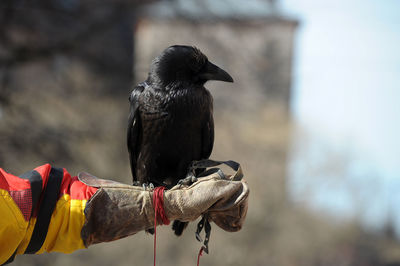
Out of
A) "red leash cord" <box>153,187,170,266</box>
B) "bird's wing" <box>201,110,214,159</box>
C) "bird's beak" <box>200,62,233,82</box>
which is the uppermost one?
"bird's beak" <box>200,62,233,82</box>

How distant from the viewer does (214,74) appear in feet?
8.89

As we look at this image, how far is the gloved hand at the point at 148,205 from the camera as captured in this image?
221 centimetres

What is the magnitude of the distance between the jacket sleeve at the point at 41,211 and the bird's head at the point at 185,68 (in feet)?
2.89

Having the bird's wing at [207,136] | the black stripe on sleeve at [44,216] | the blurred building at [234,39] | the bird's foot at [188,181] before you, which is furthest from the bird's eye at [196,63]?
the blurred building at [234,39]

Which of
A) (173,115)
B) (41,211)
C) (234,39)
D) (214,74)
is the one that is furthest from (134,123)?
(234,39)

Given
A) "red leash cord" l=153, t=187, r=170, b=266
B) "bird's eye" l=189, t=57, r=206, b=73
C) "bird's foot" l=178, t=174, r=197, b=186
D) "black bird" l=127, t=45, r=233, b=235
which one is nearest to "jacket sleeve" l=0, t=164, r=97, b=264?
"red leash cord" l=153, t=187, r=170, b=266

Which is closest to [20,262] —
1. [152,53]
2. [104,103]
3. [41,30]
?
[104,103]

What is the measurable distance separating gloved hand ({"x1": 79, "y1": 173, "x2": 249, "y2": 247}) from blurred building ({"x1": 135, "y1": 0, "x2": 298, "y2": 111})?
7147 mm

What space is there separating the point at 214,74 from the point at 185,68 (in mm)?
189

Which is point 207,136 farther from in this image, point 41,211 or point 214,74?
point 41,211

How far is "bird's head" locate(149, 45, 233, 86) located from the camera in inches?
106

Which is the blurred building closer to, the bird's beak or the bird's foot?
the bird's beak

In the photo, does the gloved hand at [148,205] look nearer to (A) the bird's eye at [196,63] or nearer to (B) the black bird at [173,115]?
(B) the black bird at [173,115]

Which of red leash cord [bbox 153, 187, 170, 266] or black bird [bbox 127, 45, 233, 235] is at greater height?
black bird [bbox 127, 45, 233, 235]
